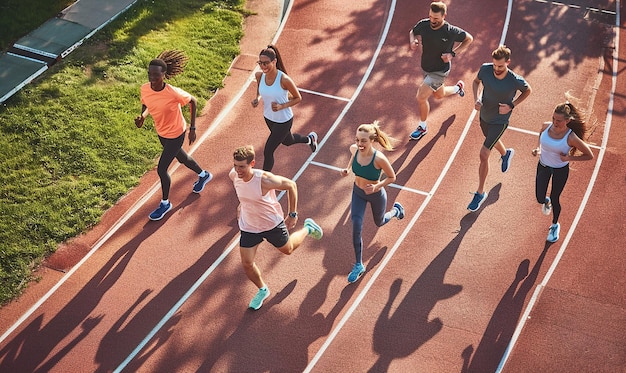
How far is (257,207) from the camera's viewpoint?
307 inches

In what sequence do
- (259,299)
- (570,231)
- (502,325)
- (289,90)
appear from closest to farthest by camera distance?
(502,325), (259,299), (289,90), (570,231)

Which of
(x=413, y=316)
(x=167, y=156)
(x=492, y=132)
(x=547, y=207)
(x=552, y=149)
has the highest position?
(x=552, y=149)

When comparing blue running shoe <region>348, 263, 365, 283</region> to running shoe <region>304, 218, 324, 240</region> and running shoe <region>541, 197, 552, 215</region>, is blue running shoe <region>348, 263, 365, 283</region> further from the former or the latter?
running shoe <region>541, 197, 552, 215</region>

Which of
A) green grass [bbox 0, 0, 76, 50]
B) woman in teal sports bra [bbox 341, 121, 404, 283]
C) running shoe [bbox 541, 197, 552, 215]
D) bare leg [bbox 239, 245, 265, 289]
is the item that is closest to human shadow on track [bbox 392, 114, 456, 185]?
woman in teal sports bra [bbox 341, 121, 404, 283]

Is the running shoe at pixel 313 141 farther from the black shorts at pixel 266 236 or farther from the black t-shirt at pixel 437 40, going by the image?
the black shorts at pixel 266 236

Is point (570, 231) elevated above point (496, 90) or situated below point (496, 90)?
below

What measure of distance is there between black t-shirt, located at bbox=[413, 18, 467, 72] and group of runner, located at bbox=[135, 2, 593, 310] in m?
0.02

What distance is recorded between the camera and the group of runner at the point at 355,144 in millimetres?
7941

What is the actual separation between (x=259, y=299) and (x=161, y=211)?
2327 millimetres

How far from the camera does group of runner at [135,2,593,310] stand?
7.94m

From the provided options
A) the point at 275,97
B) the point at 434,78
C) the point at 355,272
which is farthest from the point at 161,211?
the point at 434,78

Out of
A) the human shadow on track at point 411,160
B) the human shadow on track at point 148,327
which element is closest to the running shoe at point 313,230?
the human shadow on track at point 148,327

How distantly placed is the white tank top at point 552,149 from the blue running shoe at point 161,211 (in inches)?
210

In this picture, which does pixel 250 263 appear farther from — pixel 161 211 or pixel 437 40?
pixel 437 40
